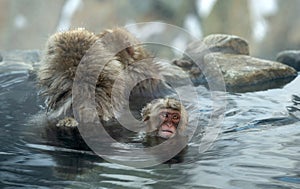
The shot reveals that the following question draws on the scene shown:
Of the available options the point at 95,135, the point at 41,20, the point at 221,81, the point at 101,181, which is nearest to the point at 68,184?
the point at 101,181

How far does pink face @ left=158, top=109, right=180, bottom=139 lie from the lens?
255cm

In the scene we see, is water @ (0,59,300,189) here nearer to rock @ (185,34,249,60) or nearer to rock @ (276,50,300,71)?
rock @ (185,34,249,60)

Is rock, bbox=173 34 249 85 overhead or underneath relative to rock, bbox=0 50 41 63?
underneath

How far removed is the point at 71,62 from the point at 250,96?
1.31 metres

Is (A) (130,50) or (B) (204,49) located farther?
(B) (204,49)

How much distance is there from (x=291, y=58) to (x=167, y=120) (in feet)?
8.23

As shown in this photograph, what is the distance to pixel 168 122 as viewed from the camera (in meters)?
Result: 2.59

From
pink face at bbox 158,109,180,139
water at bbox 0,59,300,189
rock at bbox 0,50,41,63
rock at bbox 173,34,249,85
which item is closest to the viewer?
water at bbox 0,59,300,189

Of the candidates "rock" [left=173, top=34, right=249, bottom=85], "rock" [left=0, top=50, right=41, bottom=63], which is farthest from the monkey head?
"rock" [left=0, top=50, right=41, bottom=63]

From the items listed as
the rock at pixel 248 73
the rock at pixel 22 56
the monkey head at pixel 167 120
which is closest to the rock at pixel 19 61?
the rock at pixel 22 56

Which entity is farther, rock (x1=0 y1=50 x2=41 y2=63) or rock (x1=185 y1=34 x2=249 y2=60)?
rock (x1=0 y1=50 x2=41 y2=63)

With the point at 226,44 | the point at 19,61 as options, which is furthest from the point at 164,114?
the point at 19,61

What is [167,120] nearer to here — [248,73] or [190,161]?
[190,161]

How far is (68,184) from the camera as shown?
184 cm
